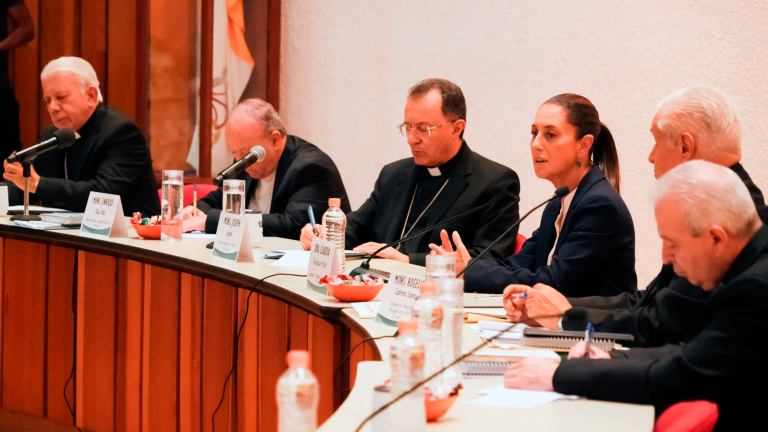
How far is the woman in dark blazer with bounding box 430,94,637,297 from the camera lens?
2.67m

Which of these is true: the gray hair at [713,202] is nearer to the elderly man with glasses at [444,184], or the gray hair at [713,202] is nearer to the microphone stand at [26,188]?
the elderly man with glasses at [444,184]

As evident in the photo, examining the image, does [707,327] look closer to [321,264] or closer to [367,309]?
[367,309]

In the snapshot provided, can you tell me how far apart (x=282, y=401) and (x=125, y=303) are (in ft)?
7.58

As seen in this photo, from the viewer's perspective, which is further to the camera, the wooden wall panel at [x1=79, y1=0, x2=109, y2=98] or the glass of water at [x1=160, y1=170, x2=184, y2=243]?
the wooden wall panel at [x1=79, y1=0, x2=109, y2=98]

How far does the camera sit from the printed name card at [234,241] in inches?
118

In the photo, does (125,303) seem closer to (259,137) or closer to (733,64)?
(259,137)

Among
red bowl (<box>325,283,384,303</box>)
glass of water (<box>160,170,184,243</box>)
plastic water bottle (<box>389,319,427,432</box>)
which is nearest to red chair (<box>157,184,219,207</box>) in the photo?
glass of water (<box>160,170,184,243</box>)

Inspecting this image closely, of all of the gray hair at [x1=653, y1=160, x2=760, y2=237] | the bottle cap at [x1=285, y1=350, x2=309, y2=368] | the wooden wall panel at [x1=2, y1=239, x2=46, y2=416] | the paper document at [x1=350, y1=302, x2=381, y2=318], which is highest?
the gray hair at [x1=653, y1=160, x2=760, y2=237]

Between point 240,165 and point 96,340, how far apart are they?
902mm

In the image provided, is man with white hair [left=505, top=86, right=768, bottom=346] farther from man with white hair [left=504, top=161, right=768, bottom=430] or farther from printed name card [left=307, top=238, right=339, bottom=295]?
printed name card [left=307, top=238, right=339, bottom=295]

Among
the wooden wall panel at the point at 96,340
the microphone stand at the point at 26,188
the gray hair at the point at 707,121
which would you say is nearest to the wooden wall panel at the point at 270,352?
the wooden wall panel at the point at 96,340

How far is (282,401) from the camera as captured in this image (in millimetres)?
1118

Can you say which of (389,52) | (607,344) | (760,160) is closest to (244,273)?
(607,344)

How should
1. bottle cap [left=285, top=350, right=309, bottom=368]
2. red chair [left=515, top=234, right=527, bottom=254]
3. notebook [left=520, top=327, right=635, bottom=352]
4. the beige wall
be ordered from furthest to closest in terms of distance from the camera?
the beige wall
red chair [left=515, top=234, right=527, bottom=254]
notebook [left=520, top=327, right=635, bottom=352]
bottle cap [left=285, top=350, right=309, bottom=368]
